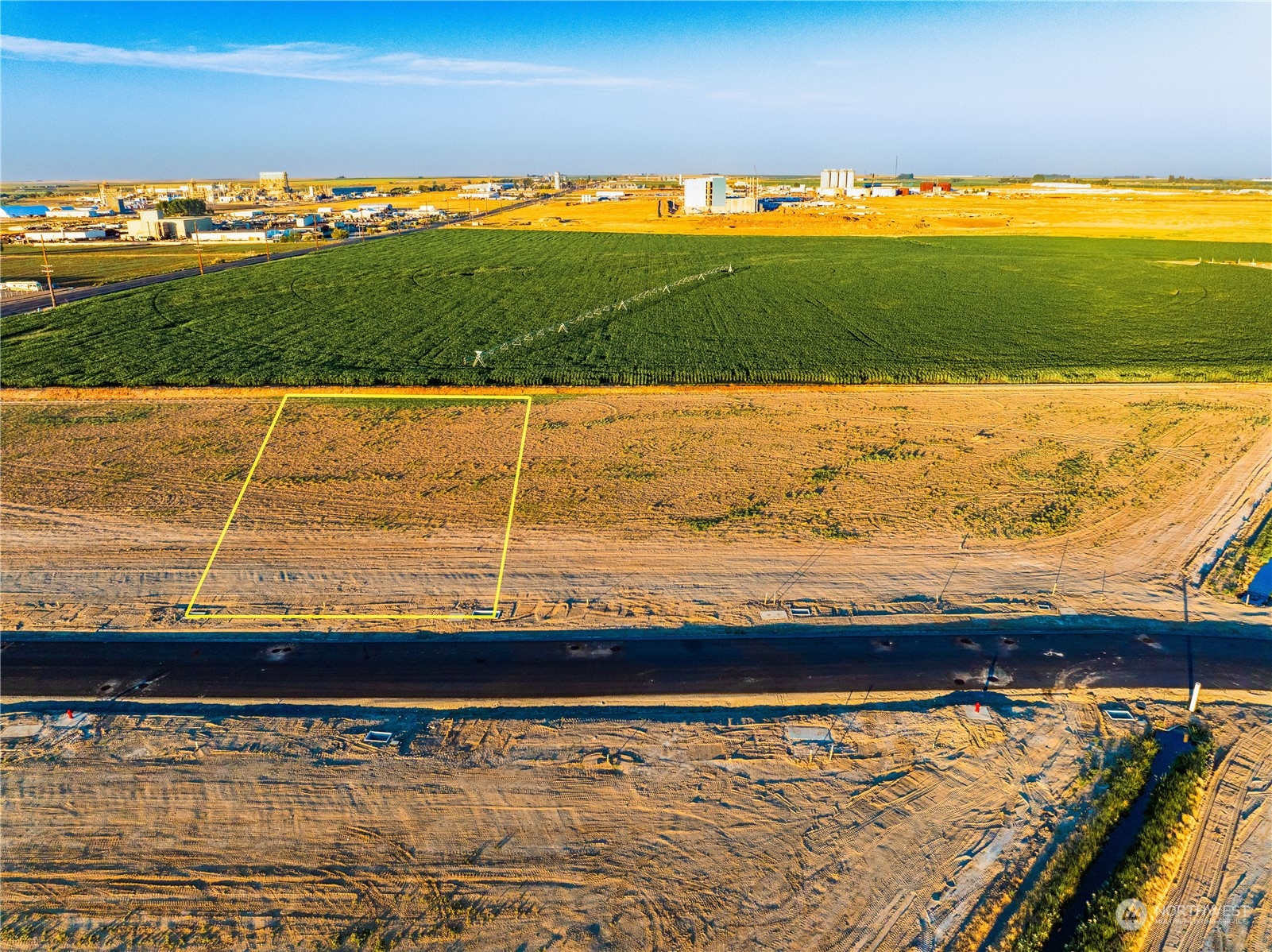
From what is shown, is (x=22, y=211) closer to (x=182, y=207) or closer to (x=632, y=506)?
(x=182, y=207)

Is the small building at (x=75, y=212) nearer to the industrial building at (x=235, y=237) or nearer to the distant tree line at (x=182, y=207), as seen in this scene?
the distant tree line at (x=182, y=207)

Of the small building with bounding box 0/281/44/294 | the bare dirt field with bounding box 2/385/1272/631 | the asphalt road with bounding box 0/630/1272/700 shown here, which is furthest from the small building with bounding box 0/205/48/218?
the asphalt road with bounding box 0/630/1272/700

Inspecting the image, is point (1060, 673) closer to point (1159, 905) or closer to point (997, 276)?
point (1159, 905)

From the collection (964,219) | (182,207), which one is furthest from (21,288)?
(964,219)

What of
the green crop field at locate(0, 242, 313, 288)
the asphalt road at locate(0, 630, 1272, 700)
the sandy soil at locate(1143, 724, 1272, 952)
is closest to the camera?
the sandy soil at locate(1143, 724, 1272, 952)

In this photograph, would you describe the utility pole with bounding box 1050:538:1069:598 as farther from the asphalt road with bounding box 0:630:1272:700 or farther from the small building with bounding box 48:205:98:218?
the small building with bounding box 48:205:98:218

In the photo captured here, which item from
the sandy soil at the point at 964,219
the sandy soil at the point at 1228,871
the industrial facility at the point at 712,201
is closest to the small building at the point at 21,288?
the sandy soil at the point at 964,219

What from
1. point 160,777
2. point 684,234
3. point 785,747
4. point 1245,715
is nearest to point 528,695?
point 785,747
